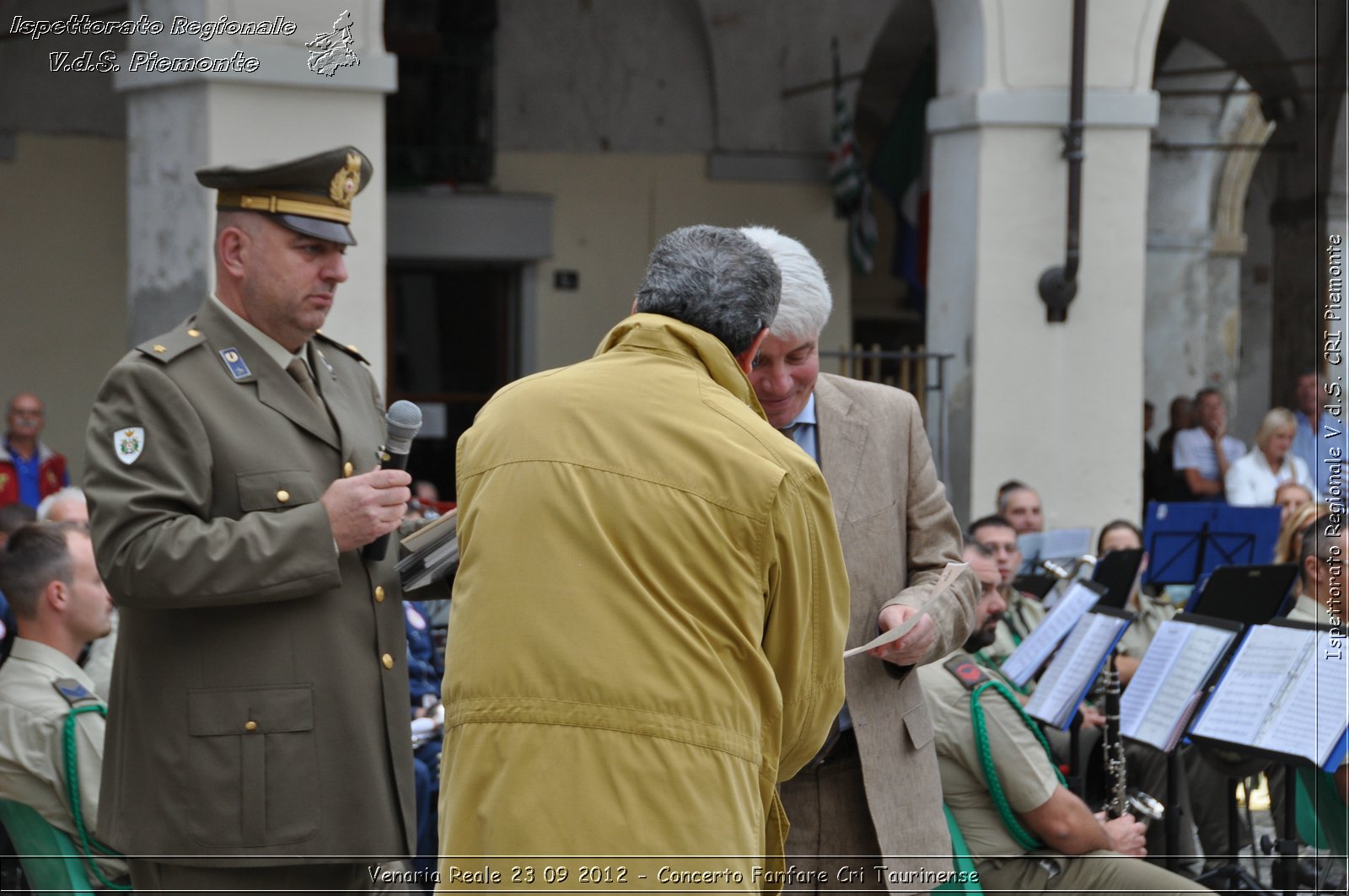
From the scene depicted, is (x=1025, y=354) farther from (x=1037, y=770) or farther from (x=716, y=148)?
(x=1037, y=770)

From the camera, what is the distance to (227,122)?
25.4 ft

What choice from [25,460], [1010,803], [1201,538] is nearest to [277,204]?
[1010,803]

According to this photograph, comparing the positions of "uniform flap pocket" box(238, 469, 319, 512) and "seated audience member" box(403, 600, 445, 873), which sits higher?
"uniform flap pocket" box(238, 469, 319, 512)

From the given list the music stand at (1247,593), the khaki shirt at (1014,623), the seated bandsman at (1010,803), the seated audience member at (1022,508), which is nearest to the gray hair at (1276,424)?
the seated audience member at (1022,508)

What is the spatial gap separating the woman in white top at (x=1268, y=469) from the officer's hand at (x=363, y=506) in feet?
28.5

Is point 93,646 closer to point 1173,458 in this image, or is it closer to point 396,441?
point 396,441

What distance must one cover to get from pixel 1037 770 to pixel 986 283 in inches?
205

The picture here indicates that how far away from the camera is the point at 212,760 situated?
300 centimetres

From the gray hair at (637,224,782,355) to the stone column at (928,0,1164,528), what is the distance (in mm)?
7002

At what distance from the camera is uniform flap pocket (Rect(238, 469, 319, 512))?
122 inches

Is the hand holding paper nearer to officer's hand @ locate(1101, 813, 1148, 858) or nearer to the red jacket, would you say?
officer's hand @ locate(1101, 813, 1148, 858)

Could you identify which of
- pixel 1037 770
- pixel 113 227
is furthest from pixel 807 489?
pixel 113 227

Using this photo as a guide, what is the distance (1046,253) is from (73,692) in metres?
6.59

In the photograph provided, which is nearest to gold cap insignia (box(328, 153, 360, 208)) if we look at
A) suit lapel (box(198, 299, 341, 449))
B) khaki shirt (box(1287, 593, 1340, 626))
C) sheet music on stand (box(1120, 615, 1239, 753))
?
suit lapel (box(198, 299, 341, 449))
